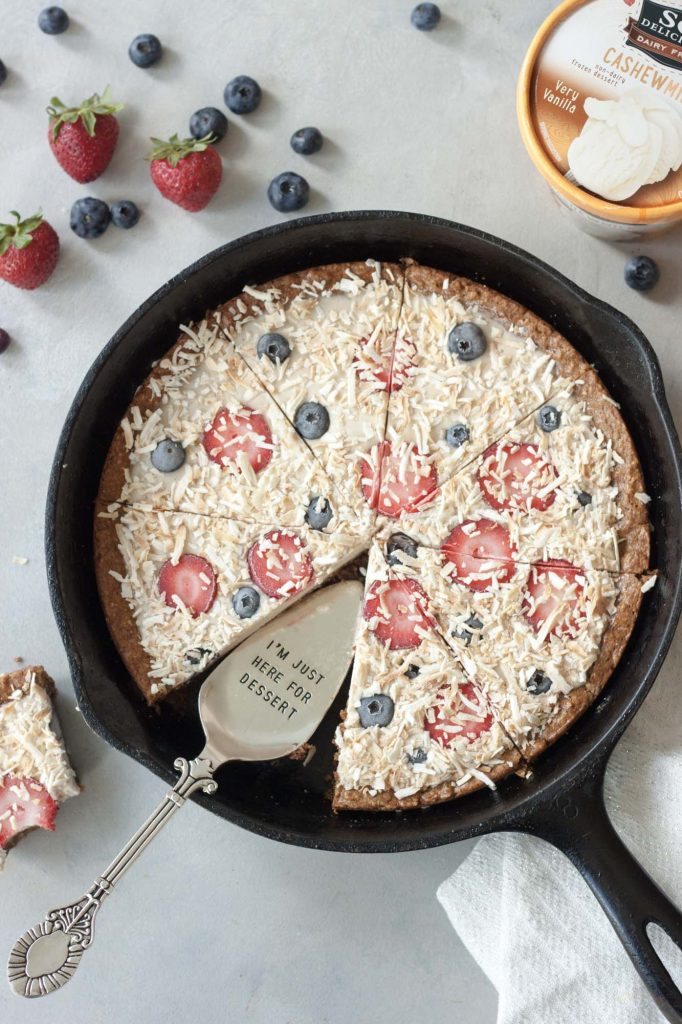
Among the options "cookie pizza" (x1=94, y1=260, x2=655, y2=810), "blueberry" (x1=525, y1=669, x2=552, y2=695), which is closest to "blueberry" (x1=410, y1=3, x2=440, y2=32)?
"cookie pizza" (x1=94, y1=260, x2=655, y2=810)

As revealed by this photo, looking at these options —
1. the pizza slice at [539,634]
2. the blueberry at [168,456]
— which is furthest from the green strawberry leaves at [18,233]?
the pizza slice at [539,634]

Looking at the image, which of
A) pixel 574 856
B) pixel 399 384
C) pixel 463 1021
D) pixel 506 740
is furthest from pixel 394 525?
pixel 463 1021

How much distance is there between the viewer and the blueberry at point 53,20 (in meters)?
3.38

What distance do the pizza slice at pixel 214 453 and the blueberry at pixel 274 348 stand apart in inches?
3.3

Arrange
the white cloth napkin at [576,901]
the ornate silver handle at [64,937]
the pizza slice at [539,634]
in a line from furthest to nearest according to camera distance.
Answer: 1. the white cloth napkin at [576,901]
2. the pizza slice at [539,634]
3. the ornate silver handle at [64,937]

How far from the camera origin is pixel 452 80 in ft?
11.1

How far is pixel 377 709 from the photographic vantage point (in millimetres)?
2910

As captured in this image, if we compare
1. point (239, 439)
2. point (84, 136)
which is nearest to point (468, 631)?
point (239, 439)

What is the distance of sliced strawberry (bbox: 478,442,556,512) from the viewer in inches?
116

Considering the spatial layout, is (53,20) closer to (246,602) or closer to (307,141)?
(307,141)

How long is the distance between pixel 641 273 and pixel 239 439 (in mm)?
1528

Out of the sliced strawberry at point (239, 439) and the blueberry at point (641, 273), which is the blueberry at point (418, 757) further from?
the blueberry at point (641, 273)

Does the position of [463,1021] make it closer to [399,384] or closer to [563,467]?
[563,467]

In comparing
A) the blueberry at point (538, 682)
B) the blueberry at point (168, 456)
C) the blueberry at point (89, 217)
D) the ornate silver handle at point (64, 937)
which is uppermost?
the blueberry at point (89, 217)
